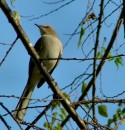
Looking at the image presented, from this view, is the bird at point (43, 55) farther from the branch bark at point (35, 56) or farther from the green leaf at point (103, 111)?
the green leaf at point (103, 111)

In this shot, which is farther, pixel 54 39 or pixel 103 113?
pixel 54 39

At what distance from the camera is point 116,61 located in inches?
152

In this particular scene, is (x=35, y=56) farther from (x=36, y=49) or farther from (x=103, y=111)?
(x=36, y=49)

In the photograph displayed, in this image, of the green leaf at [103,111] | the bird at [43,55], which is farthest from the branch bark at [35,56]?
the bird at [43,55]

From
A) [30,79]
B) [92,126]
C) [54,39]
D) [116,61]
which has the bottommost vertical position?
[92,126]

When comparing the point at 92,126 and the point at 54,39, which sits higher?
the point at 54,39

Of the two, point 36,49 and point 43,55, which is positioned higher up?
point 36,49

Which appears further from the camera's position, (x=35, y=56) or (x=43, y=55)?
(x=43, y=55)

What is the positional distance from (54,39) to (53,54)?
45cm

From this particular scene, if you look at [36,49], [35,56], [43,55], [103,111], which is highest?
[36,49]

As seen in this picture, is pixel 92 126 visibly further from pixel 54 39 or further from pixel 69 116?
pixel 54 39

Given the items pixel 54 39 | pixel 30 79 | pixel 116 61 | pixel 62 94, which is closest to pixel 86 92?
pixel 62 94

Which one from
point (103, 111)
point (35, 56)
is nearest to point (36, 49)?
point (35, 56)

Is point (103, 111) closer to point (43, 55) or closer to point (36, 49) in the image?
point (43, 55)
